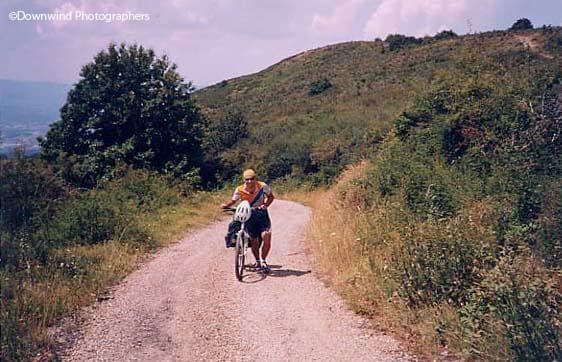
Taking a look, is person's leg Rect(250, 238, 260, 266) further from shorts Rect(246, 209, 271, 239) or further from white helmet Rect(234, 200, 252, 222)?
white helmet Rect(234, 200, 252, 222)

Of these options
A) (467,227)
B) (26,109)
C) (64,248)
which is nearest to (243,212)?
(64,248)

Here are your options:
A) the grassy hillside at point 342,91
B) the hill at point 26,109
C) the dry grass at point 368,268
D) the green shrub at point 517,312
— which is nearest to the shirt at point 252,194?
the dry grass at point 368,268

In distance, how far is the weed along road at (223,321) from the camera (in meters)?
5.90

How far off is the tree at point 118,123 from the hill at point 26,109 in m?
1.01

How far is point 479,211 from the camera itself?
8109 mm

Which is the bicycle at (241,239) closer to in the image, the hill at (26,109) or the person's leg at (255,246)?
the person's leg at (255,246)

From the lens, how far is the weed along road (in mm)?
5898

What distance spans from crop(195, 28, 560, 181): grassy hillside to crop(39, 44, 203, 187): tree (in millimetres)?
4413

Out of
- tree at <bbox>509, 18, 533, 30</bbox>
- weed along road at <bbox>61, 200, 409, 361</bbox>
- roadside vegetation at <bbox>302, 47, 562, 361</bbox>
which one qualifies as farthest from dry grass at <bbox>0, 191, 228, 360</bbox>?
tree at <bbox>509, 18, 533, 30</bbox>

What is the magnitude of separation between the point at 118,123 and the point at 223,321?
61.0ft

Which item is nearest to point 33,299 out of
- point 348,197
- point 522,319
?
point 522,319

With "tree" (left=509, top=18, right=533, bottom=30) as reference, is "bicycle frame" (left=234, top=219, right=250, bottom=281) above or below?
below

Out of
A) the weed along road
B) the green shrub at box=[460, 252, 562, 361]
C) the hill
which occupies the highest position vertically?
the hill

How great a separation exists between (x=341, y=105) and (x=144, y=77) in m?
21.6
